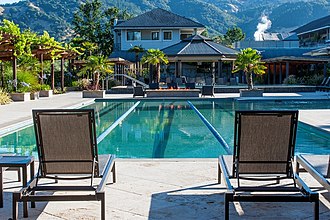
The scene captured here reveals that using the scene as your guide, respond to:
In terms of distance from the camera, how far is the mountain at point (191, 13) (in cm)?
9088

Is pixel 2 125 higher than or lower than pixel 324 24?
lower

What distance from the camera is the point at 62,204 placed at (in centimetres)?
439

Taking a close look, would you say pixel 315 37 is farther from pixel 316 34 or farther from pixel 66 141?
pixel 66 141

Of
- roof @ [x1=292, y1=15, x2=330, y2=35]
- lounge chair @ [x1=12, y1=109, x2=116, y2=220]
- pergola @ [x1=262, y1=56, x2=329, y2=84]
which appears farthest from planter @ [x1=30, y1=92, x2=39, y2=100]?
roof @ [x1=292, y1=15, x2=330, y2=35]

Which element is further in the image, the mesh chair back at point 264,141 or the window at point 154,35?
the window at point 154,35

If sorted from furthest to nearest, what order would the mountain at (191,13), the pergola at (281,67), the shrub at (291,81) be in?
1. the mountain at (191,13)
2. the pergola at (281,67)
3. the shrub at (291,81)

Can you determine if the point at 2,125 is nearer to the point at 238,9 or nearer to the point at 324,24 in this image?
the point at 324,24

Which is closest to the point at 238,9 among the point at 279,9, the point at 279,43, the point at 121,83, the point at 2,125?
the point at 279,9

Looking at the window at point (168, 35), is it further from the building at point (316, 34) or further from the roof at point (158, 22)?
the building at point (316, 34)

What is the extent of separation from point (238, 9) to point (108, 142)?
131143mm

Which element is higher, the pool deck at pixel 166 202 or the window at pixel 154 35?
the window at pixel 154 35

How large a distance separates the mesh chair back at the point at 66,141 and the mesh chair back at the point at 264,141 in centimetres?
124

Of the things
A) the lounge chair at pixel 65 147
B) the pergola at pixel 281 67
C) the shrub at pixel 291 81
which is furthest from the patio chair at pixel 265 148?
the shrub at pixel 291 81

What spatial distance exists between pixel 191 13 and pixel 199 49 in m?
79.7
